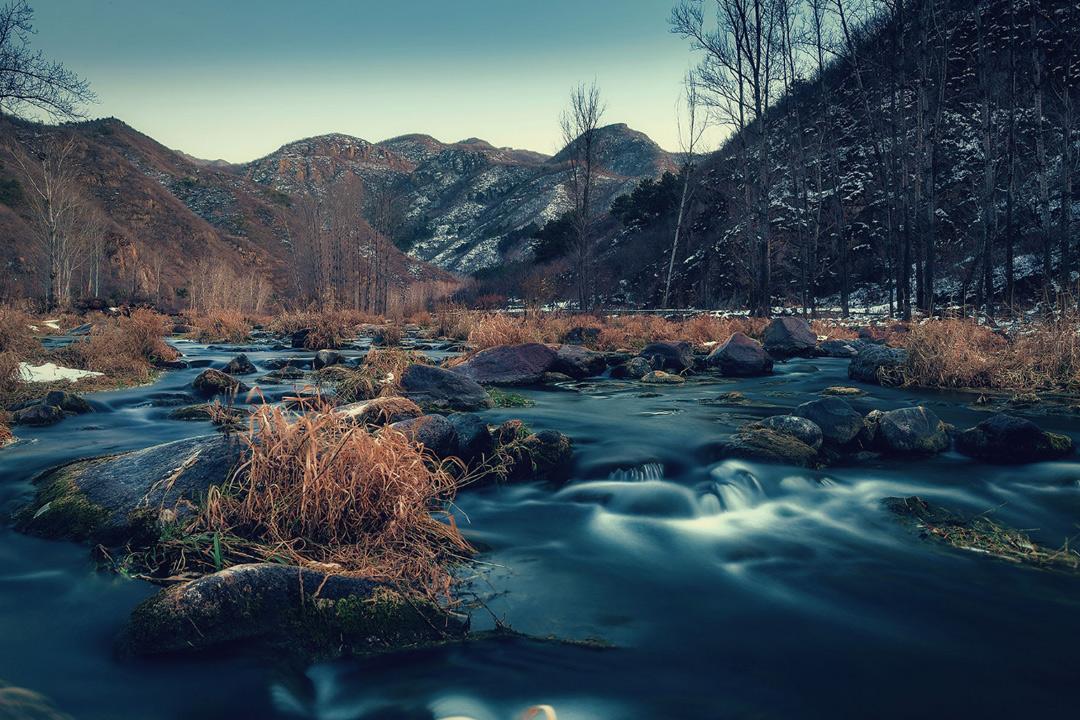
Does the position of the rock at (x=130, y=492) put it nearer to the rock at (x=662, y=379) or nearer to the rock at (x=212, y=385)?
the rock at (x=212, y=385)

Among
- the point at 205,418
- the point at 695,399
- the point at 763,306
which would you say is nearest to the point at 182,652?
the point at 205,418

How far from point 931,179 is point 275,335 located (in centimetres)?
2202

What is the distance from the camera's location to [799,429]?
20.3 feet

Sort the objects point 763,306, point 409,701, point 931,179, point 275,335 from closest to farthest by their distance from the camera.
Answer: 1. point 409,701
2. point 931,179
3. point 763,306
4. point 275,335

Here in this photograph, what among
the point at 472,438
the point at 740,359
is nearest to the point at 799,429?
the point at 472,438

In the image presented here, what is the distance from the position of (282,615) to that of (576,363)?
30.2 ft

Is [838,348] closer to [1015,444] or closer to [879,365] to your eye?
[879,365]

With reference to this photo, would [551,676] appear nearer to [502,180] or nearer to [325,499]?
[325,499]

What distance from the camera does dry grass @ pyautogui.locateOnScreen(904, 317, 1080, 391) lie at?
30.3ft

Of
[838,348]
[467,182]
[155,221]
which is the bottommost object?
[838,348]

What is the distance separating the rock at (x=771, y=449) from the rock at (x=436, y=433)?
2.58m

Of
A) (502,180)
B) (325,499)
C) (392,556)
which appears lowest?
(392,556)

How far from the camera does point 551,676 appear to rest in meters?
2.74

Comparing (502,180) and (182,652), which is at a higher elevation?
(502,180)
